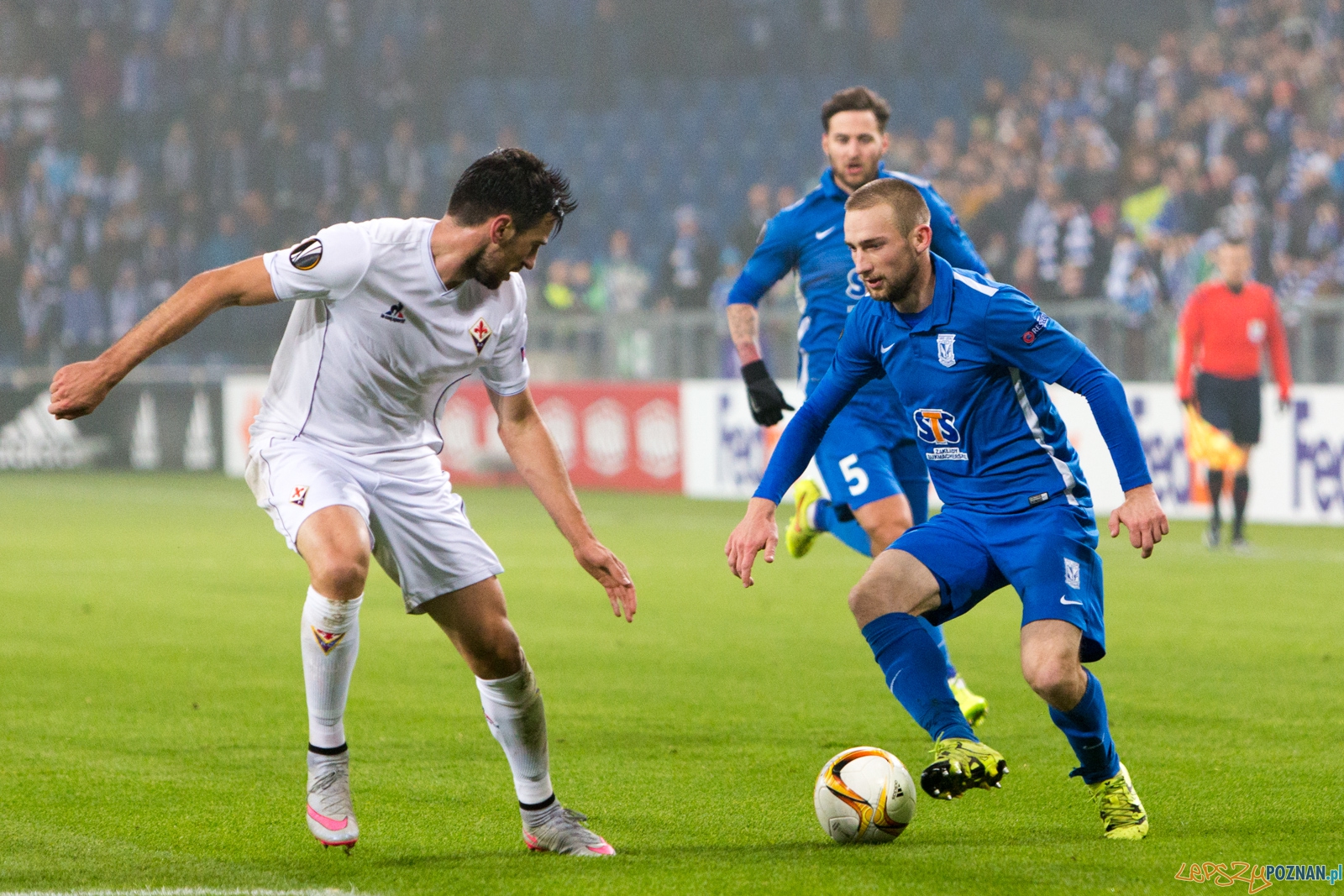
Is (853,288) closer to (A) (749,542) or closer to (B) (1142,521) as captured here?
(A) (749,542)

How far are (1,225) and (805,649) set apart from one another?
18560mm

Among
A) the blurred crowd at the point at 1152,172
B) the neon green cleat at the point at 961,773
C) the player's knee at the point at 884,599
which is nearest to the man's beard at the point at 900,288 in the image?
the player's knee at the point at 884,599

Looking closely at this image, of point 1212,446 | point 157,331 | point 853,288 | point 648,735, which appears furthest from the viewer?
point 1212,446

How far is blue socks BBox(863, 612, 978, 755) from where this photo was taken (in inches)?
186

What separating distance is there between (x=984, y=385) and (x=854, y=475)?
1998 millimetres

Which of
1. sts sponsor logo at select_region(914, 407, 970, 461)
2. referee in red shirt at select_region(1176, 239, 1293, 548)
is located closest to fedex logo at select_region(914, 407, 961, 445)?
sts sponsor logo at select_region(914, 407, 970, 461)

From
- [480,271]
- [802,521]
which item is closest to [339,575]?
[480,271]

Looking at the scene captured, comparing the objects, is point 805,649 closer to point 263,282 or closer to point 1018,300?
point 1018,300

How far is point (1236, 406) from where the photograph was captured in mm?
13070

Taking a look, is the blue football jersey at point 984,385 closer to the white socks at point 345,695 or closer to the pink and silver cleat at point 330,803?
the white socks at point 345,695

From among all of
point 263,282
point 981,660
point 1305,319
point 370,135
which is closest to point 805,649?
point 981,660

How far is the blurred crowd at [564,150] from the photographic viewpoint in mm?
17547

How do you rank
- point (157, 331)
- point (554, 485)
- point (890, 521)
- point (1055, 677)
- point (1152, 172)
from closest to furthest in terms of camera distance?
point (157, 331), point (1055, 677), point (554, 485), point (890, 521), point (1152, 172)

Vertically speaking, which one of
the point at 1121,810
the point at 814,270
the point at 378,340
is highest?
the point at 814,270
